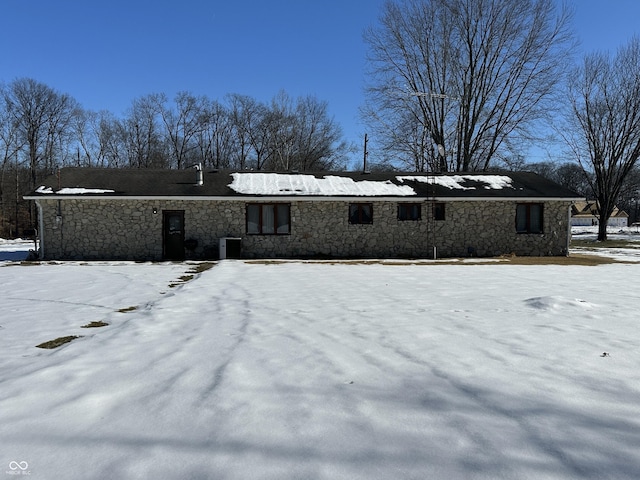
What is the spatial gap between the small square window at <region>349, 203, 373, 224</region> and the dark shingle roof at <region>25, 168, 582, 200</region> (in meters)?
0.50

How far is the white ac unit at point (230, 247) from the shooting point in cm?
1588

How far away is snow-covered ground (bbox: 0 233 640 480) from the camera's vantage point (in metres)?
2.16

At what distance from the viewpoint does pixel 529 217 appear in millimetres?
17781

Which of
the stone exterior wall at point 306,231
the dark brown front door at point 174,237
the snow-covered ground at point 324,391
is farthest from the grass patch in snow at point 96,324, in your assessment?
the dark brown front door at point 174,237

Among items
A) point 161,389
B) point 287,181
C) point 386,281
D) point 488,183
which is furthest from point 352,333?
point 488,183

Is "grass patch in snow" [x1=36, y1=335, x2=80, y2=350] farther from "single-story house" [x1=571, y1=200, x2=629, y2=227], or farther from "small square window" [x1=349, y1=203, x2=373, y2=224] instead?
"single-story house" [x1=571, y1=200, x2=629, y2=227]

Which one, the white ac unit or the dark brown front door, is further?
the dark brown front door

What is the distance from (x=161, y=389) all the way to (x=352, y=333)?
2.32m

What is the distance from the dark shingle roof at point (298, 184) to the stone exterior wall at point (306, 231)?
41 cm

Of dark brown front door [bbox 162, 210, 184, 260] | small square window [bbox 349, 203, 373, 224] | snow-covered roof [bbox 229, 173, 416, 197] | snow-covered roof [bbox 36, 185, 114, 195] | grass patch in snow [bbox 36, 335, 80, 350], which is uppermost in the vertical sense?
snow-covered roof [bbox 229, 173, 416, 197]

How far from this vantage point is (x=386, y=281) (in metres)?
9.79

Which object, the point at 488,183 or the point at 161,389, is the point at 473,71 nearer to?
the point at 488,183

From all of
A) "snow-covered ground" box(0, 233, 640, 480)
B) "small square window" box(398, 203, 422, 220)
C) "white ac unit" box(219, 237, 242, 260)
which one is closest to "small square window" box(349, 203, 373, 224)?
"small square window" box(398, 203, 422, 220)

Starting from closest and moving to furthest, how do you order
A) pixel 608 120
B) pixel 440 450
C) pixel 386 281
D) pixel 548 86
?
1. pixel 440 450
2. pixel 386 281
3. pixel 548 86
4. pixel 608 120
